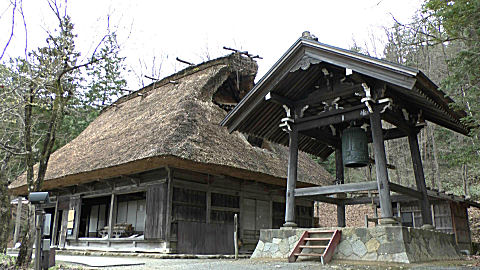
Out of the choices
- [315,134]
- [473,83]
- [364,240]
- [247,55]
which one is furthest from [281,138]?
[247,55]

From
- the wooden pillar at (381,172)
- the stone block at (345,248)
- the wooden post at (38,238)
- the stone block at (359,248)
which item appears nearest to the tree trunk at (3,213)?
the wooden post at (38,238)

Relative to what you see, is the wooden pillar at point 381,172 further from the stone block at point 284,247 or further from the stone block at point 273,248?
the stone block at point 273,248

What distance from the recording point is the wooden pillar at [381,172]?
249 inches

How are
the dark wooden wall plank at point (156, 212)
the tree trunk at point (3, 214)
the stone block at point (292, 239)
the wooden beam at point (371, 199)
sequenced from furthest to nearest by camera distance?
the dark wooden wall plank at point (156, 212)
the tree trunk at point (3, 214)
the wooden beam at point (371, 199)
the stone block at point (292, 239)

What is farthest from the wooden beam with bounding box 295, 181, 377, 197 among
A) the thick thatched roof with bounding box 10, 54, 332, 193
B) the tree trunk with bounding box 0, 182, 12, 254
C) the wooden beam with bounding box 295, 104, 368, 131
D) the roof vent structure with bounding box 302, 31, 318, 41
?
the tree trunk with bounding box 0, 182, 12, 254

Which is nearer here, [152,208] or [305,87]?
[305,87]

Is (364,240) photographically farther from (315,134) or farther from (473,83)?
(473,83)

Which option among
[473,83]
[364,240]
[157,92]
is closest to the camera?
[364,240]

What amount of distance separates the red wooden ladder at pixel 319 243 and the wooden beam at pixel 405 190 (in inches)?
48.1

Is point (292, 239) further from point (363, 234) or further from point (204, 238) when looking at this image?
point (204, 238)

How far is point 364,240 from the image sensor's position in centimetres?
628

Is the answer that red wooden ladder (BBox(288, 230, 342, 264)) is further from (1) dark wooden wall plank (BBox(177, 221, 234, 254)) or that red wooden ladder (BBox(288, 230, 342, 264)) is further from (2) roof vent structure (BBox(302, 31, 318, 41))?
(1) dark wooden wall plank (BBox(177, 221, 234, 254))

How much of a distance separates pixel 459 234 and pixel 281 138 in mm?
9042

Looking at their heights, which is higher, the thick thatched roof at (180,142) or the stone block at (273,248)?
the thick thatched roof at (180,142)
